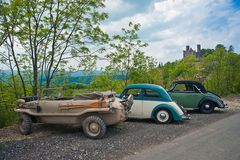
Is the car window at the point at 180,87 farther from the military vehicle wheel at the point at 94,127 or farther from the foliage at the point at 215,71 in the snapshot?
the foliage at the point at 215,71

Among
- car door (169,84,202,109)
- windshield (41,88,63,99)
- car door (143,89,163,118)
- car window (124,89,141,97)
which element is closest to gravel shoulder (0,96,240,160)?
car door (143,89,163,118)

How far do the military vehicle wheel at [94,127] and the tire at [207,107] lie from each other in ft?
22.6

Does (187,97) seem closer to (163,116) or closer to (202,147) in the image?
(163,116)

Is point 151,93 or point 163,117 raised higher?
point 151,93

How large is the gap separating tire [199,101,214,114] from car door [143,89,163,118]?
3.79 m

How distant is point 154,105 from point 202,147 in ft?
11.7

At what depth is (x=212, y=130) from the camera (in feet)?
28.3

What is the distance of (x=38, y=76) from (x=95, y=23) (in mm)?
3793

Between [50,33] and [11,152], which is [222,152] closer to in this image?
[11,152]

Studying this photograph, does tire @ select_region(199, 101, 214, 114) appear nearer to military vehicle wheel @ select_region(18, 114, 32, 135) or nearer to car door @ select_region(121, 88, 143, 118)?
car door @ select_region(121, 88, 143, 118)

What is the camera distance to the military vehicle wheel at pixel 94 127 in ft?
24.3

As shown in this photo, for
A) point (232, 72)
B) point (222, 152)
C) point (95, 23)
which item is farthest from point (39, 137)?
point (232, 72)

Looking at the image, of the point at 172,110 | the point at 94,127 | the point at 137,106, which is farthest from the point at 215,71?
the point at 94,127

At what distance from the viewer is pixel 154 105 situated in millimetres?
9969
